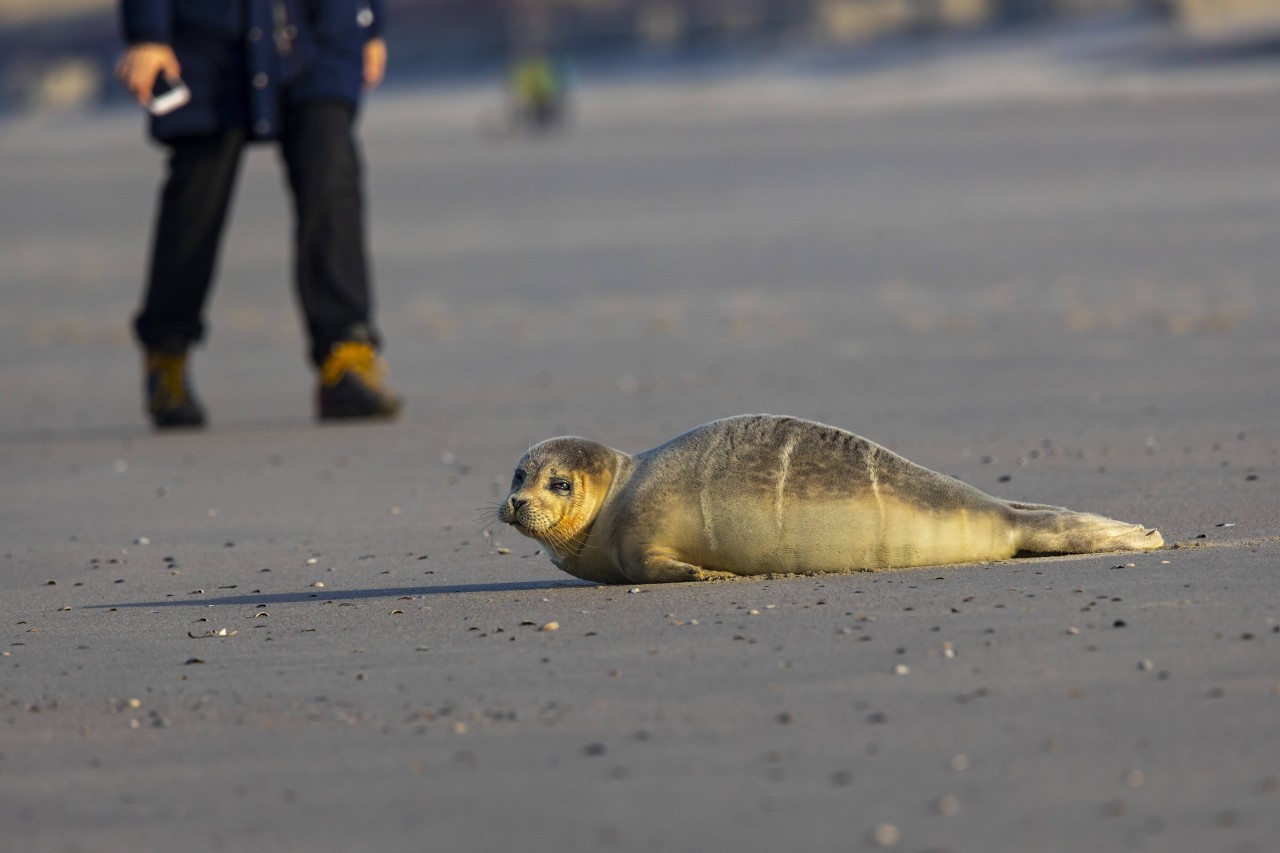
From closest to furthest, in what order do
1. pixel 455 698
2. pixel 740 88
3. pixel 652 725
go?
1. pixel 652 725
2. pixel 455 698
3. pixel 740 88

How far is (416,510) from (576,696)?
257 centimetres

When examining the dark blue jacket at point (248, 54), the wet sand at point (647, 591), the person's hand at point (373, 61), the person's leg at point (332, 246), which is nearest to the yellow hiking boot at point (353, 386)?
the person's leg at point (332, 246)

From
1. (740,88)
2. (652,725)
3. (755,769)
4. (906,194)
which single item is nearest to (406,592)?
(652,725)

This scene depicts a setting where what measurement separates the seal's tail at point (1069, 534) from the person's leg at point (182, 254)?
3945 millimetres

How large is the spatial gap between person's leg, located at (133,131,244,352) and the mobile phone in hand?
0.17m

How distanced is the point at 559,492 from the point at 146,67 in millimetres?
3676

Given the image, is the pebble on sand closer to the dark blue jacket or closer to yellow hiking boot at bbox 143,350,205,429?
the dark blue jacket

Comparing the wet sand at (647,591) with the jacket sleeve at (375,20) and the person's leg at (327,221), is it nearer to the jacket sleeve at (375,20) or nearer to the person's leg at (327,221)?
the person's leg at (327,221)

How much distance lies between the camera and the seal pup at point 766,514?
4527mm

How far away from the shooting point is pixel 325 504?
6301mm

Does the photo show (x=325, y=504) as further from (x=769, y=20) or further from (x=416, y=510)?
(x=769, y=20)

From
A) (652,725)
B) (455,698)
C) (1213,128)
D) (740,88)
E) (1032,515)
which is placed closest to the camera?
(652,725)

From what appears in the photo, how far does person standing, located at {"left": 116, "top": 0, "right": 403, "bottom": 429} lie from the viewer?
7.66 metres

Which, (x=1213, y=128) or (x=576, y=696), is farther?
(x=1213, y=128)
